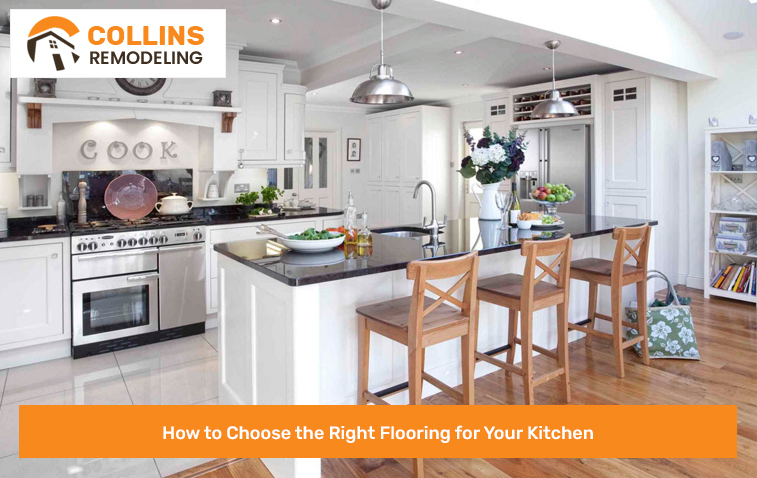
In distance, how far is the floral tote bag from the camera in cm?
346

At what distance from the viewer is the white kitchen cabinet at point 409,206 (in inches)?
319

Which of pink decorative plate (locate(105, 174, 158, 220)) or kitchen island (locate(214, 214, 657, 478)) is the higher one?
pink decorative plate (locate(105, 174, 158, 220))

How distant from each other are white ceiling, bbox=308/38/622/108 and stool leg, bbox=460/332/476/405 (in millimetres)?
2952

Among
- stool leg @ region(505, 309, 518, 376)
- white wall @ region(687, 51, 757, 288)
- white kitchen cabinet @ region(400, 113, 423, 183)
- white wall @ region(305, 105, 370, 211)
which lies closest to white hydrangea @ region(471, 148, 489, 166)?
stool leg @ region(505, 309, 518, 376)

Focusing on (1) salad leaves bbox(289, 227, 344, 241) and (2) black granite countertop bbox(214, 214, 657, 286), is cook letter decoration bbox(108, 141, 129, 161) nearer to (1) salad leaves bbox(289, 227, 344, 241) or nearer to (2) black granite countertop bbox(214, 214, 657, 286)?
(2) black granite countertop bbox(214, 214, 657, 286)

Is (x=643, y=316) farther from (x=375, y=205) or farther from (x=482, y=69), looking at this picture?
(x=375, y=205)

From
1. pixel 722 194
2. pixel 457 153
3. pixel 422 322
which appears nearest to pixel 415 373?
pixel 422 322

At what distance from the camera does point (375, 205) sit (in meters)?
9.07

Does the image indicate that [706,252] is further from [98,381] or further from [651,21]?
[98,381]

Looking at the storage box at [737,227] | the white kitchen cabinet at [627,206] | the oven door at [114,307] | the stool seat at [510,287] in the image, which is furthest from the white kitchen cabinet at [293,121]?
the storage box at [737,227]

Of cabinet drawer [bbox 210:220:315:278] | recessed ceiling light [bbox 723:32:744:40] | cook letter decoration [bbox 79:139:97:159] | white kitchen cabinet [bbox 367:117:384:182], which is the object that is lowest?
cabinet drawer [bbox 210:220:315:278]

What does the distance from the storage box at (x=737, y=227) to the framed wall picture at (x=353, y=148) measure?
5.71 m

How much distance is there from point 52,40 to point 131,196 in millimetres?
1263

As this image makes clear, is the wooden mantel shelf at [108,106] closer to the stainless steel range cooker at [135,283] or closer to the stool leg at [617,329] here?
the stainless steel range cooker at [135,283]
